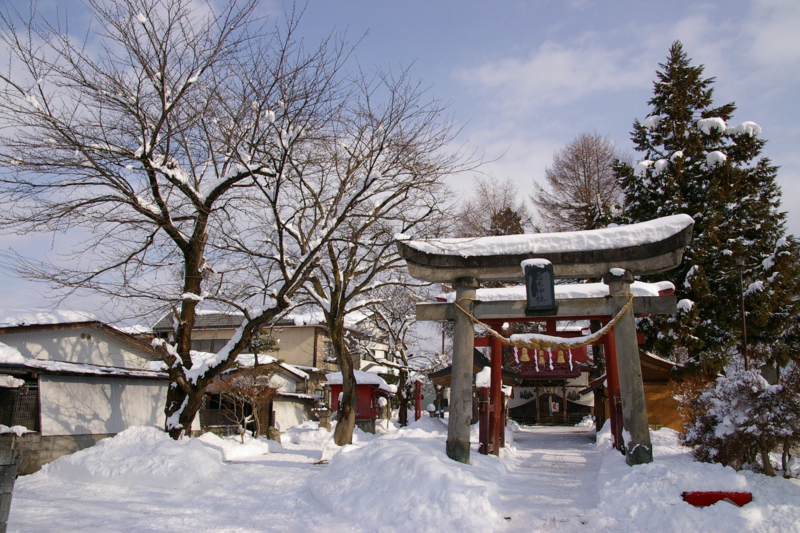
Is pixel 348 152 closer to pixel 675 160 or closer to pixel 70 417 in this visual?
pixel 70 417

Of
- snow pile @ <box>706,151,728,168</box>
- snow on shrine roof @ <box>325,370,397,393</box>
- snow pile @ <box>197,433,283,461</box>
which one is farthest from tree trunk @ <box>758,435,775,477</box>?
snow on shrine roof @ <box>325,370,397,393</box>

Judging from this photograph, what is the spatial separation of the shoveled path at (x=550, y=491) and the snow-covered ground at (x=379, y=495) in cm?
3

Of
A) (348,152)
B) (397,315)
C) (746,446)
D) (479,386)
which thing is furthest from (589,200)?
Result: (746,446)

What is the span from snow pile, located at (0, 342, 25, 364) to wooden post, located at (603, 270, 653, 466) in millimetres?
15004

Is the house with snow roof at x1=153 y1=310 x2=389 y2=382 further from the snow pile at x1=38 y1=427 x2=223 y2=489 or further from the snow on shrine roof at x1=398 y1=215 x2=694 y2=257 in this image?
the snow on shrine roof at x1=398 y1=215 x2=694 y2=257

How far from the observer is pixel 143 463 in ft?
34.1

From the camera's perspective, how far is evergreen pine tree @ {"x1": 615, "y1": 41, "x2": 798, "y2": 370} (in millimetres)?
18516

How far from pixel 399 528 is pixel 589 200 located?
75.5 feet

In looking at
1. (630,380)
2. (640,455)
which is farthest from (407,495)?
(630,380)

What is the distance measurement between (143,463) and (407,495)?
6.39 m

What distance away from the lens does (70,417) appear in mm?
15328

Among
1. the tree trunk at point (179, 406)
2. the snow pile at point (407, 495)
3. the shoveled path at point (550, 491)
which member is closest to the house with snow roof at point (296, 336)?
the tree trunk at point (179, 406)

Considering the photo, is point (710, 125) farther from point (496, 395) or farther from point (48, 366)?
point (48, 366)

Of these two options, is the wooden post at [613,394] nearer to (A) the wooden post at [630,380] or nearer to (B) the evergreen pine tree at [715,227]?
(A) the wooden post at [630,380]
